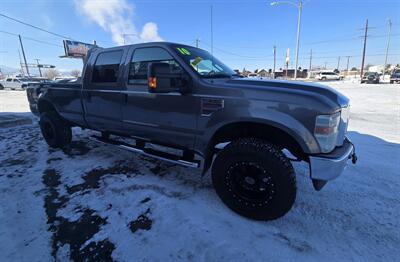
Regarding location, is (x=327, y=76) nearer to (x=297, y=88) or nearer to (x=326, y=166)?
(x=297, y=88)

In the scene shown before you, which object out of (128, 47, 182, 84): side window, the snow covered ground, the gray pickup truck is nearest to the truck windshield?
the gray pickup truck

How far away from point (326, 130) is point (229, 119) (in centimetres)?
94

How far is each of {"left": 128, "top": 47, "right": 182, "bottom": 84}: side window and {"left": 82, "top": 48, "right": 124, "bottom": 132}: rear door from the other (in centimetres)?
27

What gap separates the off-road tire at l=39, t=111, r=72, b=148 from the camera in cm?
478

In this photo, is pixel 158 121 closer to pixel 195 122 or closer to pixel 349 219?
pixel 195 122

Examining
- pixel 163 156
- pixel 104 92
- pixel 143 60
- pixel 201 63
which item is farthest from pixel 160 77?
pixel 104 92

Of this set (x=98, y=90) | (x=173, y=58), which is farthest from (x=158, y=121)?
(x=98, y=90)

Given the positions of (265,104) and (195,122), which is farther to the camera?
(195,122)

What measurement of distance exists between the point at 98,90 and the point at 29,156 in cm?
210

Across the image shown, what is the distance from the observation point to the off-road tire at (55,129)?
4.78 m

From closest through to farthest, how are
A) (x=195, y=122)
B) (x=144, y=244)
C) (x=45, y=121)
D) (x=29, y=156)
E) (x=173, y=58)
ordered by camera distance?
(x=144, y=244), (x=195, y=122), (x=173, y=58), (x=29, y=156), (x=45, y=121)

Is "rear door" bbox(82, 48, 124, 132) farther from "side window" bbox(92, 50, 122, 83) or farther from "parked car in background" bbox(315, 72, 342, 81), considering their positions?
"parked car in background" bbox(315, 72, 342, 81)

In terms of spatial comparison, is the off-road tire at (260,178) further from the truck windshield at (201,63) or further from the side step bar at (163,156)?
the truck windshield at (201,63)

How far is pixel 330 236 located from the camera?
230 centimetres
